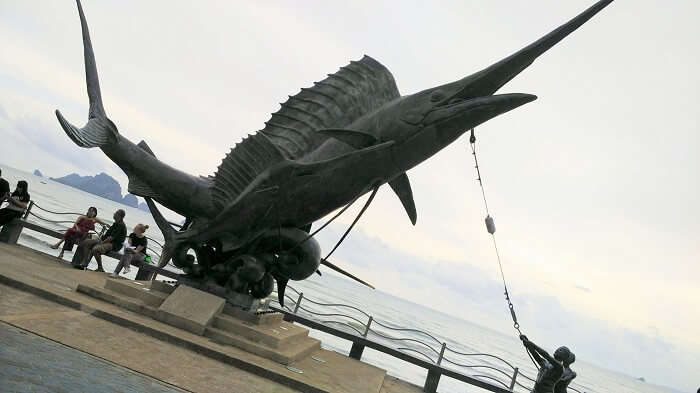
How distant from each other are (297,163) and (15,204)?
259 inches

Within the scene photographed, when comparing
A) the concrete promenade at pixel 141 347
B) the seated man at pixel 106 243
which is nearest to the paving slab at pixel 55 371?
the concrete promenade at pixel 141 347

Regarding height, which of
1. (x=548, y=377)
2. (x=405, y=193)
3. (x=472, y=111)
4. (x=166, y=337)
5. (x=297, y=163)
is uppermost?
(x=472, y=111)

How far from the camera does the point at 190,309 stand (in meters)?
6.39

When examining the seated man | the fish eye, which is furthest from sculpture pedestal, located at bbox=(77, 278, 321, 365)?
the fish eye

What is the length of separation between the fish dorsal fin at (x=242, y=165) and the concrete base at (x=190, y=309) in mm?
1278

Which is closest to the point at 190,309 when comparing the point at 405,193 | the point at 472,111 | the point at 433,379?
the point at 405,193

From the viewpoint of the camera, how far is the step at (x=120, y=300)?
6.34 m

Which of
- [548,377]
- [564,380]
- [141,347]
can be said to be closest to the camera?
[141,347]

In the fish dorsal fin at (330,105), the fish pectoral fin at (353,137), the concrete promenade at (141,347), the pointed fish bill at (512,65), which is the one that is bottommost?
the concrete promenade at (141,347)

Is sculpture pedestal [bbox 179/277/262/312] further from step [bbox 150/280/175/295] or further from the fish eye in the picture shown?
the fish eye

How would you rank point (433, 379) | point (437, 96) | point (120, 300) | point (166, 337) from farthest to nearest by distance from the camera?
1. point (433, 379)
2. point (437, 96)
3. point (120, 300)
4. point (166, 337)

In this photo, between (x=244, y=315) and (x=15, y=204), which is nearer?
(x=244, y=315)

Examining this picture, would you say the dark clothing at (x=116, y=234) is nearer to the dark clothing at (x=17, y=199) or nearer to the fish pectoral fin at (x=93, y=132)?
the dark clothing at (x=17, y=199)

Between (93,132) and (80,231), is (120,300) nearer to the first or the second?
(93,132)
